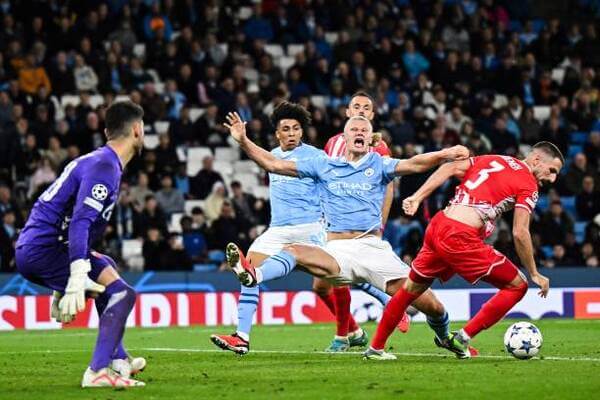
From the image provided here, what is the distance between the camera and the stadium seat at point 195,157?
2531 cm

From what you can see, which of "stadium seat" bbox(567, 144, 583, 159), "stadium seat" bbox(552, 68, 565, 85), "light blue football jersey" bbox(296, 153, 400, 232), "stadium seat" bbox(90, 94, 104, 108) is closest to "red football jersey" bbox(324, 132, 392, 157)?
"light blue football jersey" bbox(296, 153, 400, 232)

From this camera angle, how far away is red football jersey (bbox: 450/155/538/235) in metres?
11.8

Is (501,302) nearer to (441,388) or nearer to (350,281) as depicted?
(350,281)

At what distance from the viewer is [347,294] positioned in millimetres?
13859

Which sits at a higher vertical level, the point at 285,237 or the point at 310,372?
the point at 285,237

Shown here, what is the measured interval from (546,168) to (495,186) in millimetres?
529

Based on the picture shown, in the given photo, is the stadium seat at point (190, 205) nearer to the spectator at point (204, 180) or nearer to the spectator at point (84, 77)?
the spectator at point (204, 180)

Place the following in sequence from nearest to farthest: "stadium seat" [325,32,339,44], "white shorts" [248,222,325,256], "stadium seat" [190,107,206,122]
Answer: "white shorts" [248,222,325,256] < "stadium seat" [190,107,206,122] < "stadium seat" [325,32,339,44]

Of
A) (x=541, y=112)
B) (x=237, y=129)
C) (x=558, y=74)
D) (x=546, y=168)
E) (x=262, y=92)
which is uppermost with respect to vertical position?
(x=558, y=74)

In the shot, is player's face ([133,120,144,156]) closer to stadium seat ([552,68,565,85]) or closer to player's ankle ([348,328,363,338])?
player's ankle ([348,328,363,338])

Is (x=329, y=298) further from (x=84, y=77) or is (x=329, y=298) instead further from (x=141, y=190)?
(x=84, y=77)

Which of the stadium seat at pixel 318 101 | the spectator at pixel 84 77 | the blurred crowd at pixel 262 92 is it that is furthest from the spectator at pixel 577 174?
the spectator at pixel 84 77

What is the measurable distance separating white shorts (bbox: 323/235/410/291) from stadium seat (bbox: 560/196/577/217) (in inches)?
559

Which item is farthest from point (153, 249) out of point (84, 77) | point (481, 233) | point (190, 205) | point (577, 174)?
point (481, 233)
